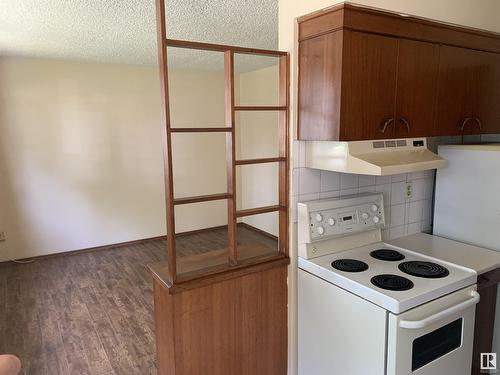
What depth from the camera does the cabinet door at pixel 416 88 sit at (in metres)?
1.80

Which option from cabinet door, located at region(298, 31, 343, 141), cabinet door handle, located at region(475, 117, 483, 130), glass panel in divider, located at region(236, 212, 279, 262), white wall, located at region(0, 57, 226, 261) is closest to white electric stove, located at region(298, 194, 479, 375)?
cabinet door, located at region(298, 31, 343, 141)

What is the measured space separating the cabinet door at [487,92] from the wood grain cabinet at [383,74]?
12 mm

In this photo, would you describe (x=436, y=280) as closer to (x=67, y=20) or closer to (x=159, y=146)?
(x=67, y=20)

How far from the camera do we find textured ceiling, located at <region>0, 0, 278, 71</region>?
2.60 meters

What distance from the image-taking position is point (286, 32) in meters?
1.87

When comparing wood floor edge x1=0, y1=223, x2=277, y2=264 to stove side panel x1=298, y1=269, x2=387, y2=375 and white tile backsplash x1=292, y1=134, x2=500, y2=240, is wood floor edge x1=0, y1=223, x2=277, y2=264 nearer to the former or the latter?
white tile backsplash x1=292, y1=134, x2=500, y2=240

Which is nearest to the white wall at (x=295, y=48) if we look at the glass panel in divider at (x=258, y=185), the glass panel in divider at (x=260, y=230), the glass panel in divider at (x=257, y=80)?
the glass panel in divider at (x=260, y=230)

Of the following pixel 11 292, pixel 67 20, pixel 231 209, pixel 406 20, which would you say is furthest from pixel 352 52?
pixel 11 292

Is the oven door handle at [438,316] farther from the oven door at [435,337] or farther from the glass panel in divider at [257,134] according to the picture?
the glass panel in divider at [257,134]

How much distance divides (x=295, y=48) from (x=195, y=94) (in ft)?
12.6

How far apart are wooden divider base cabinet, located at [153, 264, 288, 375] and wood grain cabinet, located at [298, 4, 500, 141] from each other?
33.6 inches

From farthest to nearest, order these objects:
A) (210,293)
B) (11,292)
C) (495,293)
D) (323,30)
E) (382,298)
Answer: (11,292) → (495,293) → (210,293) → (323,30) → (382,298)

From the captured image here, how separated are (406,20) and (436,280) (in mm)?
1246

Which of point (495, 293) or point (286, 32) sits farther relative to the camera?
point (495, 293)
